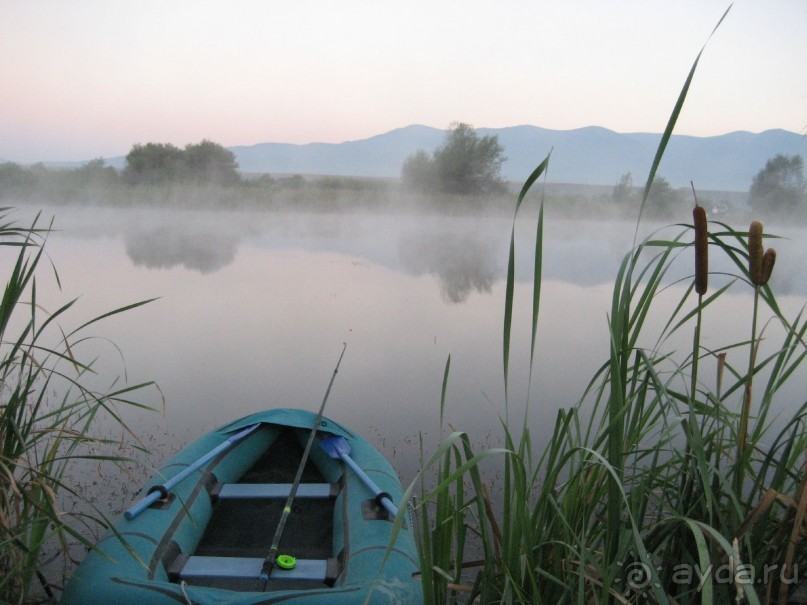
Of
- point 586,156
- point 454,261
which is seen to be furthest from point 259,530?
point 586,156

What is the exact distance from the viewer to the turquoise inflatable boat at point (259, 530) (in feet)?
5.61

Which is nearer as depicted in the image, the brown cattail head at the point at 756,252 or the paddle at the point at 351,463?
the brown cattail head at the point at 756,252

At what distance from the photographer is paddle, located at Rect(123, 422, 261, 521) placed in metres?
2.14

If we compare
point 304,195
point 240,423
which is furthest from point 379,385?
point 304,195

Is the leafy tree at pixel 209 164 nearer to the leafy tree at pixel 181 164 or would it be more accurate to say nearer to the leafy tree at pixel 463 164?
the leafy tree at pixel 181 164

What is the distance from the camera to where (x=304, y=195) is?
1048 inches

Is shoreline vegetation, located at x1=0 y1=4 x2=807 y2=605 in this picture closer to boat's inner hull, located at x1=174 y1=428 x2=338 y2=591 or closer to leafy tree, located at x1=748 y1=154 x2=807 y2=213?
boat's inner hull, located at x1=174 y1=428 x2=338 y2=591

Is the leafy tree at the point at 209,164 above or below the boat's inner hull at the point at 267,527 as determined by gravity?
above

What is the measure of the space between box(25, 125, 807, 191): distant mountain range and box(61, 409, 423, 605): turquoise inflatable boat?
1357 mm

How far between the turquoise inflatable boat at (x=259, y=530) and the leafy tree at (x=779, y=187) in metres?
20.1

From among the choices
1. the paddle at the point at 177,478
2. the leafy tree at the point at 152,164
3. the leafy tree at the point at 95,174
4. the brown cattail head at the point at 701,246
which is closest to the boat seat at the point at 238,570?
the paddle at the point at 177,478

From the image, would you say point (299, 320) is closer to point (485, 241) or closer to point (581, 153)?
point (485, 241)

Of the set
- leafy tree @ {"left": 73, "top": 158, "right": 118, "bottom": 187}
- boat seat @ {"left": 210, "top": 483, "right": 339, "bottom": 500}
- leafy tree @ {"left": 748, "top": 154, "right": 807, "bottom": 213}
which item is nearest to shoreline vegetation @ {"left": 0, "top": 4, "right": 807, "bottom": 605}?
boat seat @ {"left": 210, "top": 483, "right": 339, "bottom": 500}

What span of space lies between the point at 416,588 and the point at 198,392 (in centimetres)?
340
